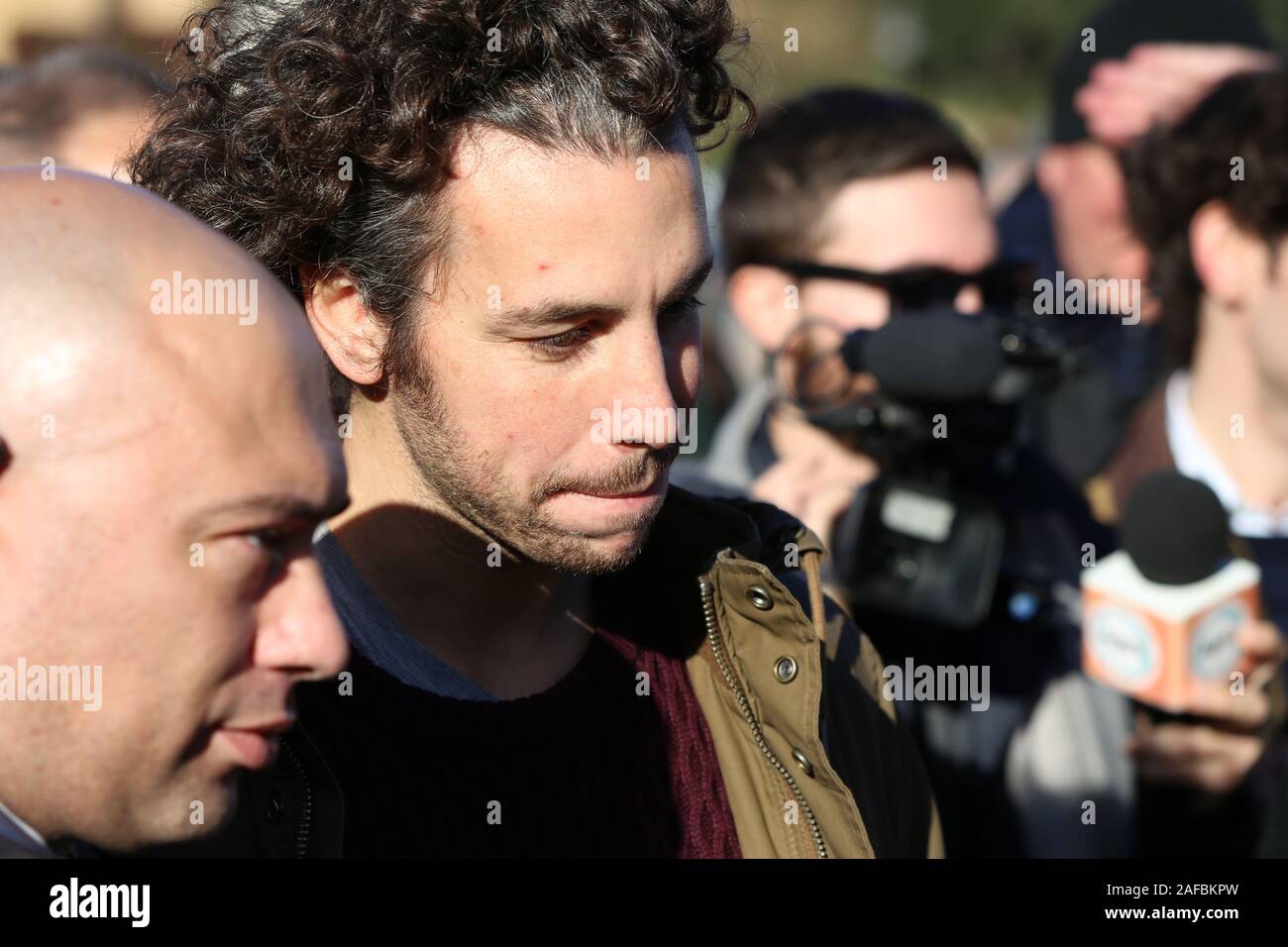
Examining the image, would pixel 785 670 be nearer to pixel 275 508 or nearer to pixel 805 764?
pixel 805 764

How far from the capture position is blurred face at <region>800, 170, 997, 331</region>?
3.19 metres

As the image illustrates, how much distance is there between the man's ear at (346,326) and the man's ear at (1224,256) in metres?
2.36

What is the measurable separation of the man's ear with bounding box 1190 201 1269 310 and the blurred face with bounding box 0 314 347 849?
279 centimetres

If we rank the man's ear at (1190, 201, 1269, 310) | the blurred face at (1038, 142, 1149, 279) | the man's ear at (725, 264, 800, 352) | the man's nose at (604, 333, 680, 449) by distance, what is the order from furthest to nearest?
the blurred face at (1038, 142, 1149, 279) → the man's ear at (1190, 201, 1269, 310) → the man's ear at (725, 264, 800, 352) → the man's nose at (604, 333, 680, 449)

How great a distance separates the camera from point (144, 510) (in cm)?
110

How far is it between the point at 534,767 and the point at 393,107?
79 centimetres

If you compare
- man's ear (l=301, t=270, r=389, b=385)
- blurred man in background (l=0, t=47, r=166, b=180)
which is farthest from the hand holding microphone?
blurred man in background (l=0, t=47, r=166, b=180)

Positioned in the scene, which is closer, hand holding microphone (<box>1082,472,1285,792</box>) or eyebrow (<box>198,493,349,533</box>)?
eyebrow (<box>198,493,349,533</box>)

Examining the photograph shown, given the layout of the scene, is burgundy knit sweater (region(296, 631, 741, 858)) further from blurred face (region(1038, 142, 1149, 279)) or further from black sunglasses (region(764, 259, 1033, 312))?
blurred face (region(1038, 142, 1149, 279))

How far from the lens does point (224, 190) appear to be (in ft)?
6.03

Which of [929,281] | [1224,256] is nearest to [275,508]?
[929,281]

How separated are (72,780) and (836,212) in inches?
98.9

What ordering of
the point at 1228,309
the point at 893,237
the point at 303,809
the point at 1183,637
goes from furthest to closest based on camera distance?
the point at 1228,309
the point at 893,237
the point at 1183,637
the point at 303,809
